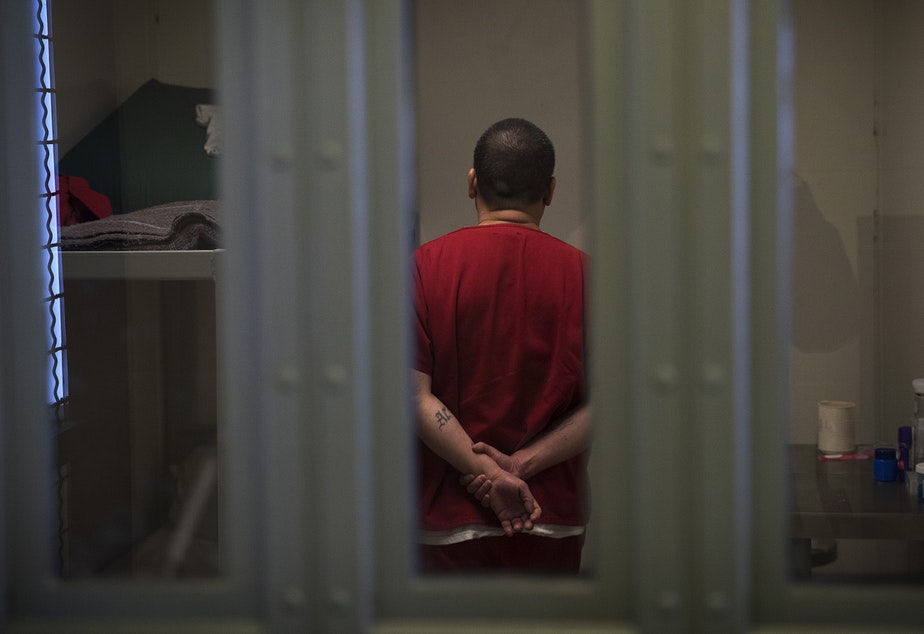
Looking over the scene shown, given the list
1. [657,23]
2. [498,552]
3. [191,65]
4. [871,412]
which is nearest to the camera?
[657,23]

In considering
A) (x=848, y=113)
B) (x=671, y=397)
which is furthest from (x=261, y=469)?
(x=848, y=113)

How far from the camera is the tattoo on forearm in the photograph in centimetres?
108

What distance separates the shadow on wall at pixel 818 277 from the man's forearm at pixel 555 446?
55 cm

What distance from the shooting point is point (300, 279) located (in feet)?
2.03

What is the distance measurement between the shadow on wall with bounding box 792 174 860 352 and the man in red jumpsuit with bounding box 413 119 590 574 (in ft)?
1.83

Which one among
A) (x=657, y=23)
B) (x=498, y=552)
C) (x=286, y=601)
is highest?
(x=657, y=23)

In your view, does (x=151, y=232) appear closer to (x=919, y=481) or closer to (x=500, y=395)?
(x=500, y=395)

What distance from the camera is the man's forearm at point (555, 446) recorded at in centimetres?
108

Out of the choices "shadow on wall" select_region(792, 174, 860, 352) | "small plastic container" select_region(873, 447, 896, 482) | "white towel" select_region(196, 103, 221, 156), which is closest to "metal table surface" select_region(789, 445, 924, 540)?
"small plastic container" select_region(873, 447, 896, 482)

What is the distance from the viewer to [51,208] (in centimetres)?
81

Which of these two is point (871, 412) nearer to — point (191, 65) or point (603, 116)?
point (603, 116)

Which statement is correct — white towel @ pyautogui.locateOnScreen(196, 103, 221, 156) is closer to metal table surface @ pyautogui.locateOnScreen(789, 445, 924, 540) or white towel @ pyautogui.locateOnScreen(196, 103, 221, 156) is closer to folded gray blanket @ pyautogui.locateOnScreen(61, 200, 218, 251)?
folded gray blanket @ pyautogui.locateOnScreen(61, 200, 218, 251)

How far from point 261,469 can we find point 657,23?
40 centimetres

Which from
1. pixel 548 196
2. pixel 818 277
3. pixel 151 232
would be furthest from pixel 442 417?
pixel 818 277
